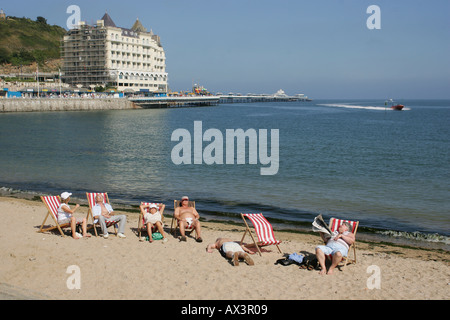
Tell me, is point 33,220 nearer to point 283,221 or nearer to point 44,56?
point 283,221

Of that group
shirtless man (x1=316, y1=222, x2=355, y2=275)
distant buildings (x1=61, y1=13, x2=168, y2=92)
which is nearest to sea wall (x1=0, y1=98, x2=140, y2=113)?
distant buildings (x1=61, y1=13, x2=168, y2=92)

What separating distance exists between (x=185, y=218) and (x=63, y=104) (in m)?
69.1

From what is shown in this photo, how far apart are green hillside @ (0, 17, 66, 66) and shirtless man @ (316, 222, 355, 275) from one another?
Answer: 361ft

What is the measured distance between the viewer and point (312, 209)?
541 inches

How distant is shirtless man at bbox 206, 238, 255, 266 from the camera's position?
308 inches

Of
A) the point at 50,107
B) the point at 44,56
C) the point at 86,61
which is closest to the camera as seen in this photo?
the point at 50,107

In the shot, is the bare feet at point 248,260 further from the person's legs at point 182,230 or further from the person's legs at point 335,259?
the person's legs at point 182,230

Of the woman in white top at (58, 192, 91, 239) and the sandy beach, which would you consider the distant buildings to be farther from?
the sandy beach

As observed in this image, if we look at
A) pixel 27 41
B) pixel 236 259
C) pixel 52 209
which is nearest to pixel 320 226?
pixel 236 259

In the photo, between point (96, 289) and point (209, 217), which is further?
point (209, 217)

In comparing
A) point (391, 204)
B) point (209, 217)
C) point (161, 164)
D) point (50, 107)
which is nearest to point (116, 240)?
point (209, 217)

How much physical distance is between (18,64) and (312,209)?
349 ft

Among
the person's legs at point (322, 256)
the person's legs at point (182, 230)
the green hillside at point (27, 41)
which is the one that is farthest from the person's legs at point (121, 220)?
the green hillside at point (27, 41)

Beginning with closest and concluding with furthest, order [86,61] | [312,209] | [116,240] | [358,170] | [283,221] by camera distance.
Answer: [116,240] → [283,221] → [312,209] → [358,170] → [86,61]
